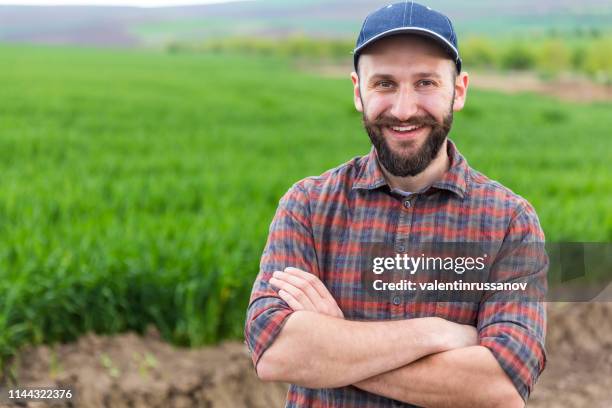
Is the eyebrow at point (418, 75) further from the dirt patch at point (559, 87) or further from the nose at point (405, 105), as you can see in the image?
the dirt patch at point (559, 87)

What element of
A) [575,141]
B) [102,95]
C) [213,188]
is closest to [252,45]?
[102,95]

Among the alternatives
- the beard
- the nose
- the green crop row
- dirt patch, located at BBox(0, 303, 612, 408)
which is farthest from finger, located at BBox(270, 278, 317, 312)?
the green crop row

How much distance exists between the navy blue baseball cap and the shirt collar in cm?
24

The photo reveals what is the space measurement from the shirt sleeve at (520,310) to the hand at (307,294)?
34 centimetres

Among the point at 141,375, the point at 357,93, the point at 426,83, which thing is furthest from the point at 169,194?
the point at 426,83

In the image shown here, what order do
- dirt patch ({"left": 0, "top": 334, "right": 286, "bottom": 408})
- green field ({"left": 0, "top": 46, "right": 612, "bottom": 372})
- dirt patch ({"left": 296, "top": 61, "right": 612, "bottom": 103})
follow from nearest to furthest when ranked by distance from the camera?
dirt patch ({"left": 0, "top": 334, "right": 286, "bottom": 408}) → green field ({"left": 0, "top": 46, "right": 612, "bottom": 372}) → dirt patch ({"left": 296, "top": 61, "right": 612, "bottom": 103})

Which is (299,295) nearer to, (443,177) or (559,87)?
(443,177)

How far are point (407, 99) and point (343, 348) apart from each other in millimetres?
562

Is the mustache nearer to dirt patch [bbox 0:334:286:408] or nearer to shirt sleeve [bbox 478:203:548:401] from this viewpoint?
shirt sleeve [bbox 478:203:548:401]

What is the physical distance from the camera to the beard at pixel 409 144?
186 cm

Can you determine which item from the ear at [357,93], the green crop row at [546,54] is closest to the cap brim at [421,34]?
the ear at [357,93]

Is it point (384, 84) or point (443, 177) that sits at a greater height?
point (384, 84)

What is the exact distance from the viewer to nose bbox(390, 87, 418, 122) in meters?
1.83

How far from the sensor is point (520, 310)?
6.15 ft
